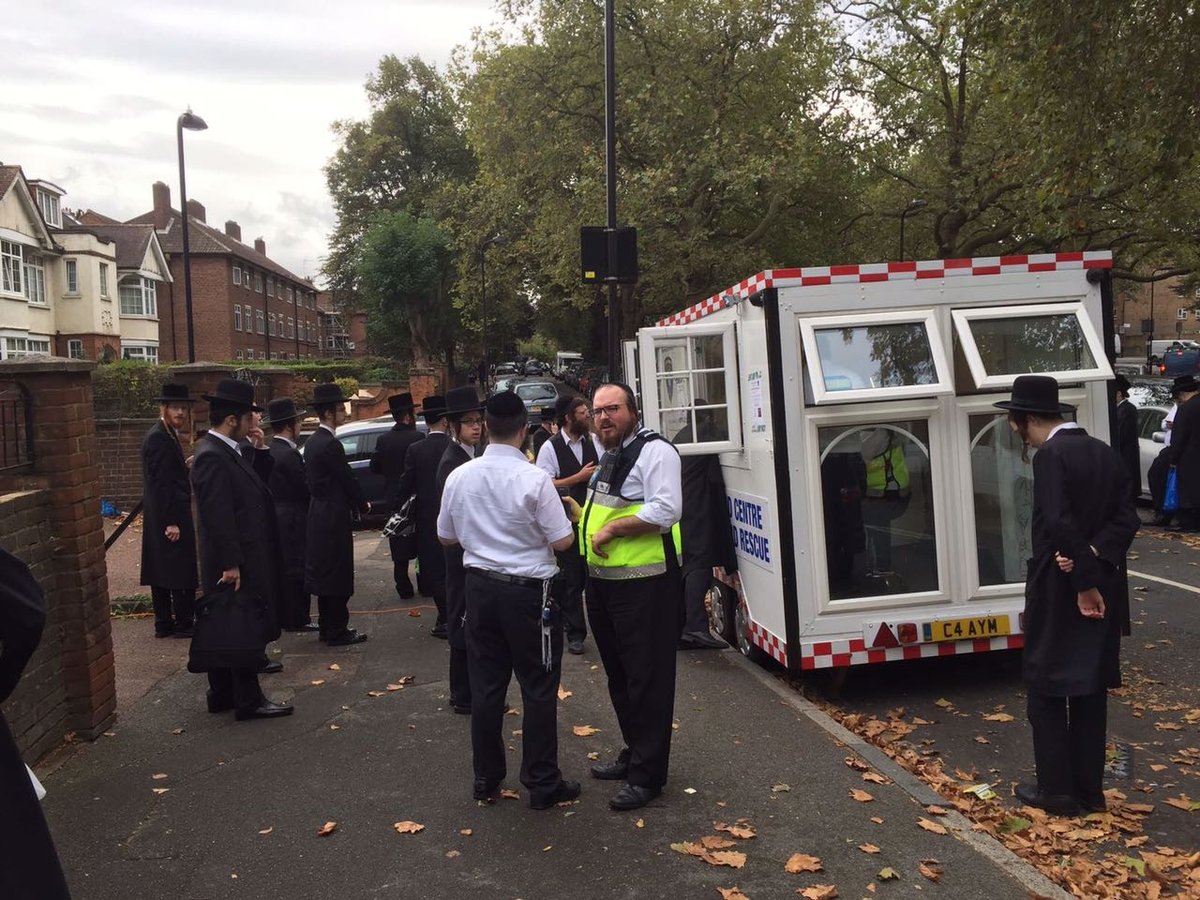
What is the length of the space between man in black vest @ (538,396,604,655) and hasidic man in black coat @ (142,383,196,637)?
111 inches

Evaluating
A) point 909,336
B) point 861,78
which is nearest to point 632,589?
point 909,336

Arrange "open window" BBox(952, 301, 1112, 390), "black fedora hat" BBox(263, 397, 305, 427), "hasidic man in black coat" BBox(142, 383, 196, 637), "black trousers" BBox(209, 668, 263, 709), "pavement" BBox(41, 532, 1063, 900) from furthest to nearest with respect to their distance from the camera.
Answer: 1. "black fedora hat" BBox(263, 397, 305, 427)
2. "hasidic man in black coat" BBox(142, 383, 196, 637)
3. "open window" BBox(952, 301, 1112, 390)
4. "black trousers" BBox(209, 668, 263, 709)
5. "pavement" BBox(41, 532, 1063, 900)

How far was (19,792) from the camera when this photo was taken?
2.37m

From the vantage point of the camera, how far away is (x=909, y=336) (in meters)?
6.09

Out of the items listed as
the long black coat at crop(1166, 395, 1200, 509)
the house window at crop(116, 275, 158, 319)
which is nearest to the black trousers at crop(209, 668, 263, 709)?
the long black coat at crop(1166, 395, 1200, 509)

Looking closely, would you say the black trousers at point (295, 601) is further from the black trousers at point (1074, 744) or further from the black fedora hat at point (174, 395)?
the black trousers at point (1074, 744)

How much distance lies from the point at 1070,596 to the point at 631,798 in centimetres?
216

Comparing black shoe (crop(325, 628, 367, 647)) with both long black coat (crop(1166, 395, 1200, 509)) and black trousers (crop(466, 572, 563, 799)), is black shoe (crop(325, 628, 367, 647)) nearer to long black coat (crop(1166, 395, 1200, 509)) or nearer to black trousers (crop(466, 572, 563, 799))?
black trousers (crop(466, 572, 563, 799))

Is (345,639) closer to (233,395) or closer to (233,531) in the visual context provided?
(233,531)

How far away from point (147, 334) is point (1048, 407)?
53362 mm

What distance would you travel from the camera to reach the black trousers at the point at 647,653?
4.59 m

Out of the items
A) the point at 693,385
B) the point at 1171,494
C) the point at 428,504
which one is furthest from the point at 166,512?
the point at 1171,494

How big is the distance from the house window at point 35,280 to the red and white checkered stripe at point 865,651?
42.8 metres

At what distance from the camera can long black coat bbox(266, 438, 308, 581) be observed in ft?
27.5
